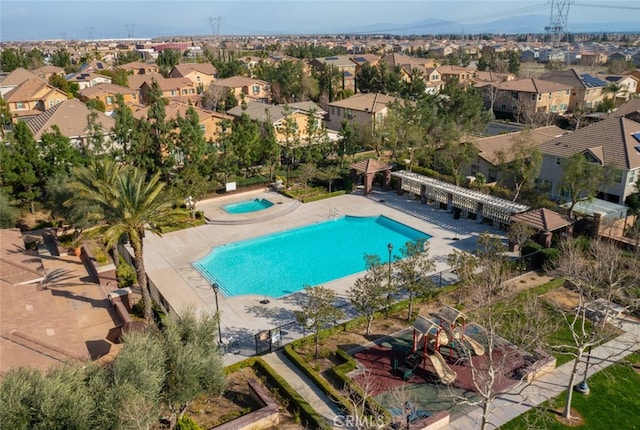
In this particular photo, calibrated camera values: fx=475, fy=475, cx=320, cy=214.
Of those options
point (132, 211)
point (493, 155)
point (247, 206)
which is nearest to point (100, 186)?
point (132, 211)

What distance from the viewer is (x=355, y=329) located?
22.1 m

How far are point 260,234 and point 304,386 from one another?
16.7 meters

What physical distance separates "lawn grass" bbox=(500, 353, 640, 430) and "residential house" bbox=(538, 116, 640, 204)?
17421mm

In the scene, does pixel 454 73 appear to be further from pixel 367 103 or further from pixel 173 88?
pixel 173 88

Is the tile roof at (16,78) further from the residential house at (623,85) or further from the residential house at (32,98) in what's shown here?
the residential house at (623,85)

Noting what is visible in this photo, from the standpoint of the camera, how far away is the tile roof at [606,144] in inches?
1334

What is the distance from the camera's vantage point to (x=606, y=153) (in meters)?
34.8

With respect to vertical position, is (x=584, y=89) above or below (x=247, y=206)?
above

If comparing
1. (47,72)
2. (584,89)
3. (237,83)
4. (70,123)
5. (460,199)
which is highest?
(47,72)

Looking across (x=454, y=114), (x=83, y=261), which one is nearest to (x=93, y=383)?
(x=83, y=261)

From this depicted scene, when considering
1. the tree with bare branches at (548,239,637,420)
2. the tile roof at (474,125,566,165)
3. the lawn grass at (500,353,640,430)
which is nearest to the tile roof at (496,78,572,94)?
the tile roof at (474,125,566,165)

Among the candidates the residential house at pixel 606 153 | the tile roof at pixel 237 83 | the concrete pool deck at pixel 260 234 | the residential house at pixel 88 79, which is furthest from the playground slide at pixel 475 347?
the residential house at pixel 88 79

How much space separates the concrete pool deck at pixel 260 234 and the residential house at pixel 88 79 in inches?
2308

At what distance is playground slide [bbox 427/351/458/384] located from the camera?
17891 mm
